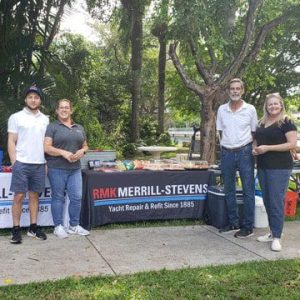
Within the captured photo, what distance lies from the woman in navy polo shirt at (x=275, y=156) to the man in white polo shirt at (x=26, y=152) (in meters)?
2.61

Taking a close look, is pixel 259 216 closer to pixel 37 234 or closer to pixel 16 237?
pixel 37 234

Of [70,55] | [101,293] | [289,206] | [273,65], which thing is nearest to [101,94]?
[70,55]

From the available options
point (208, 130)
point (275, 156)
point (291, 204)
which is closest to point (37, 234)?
point (275, 156)

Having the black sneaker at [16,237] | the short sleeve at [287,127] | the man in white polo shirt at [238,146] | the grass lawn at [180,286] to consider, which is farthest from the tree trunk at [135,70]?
the grass lawn at [180,286]

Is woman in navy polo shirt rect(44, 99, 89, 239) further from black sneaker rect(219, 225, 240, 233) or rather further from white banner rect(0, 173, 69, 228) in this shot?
black sneaker rect(219, 225, 240, 233)

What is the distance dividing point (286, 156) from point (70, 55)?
10.2 metres

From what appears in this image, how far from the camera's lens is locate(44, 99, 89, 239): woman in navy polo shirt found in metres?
5.47

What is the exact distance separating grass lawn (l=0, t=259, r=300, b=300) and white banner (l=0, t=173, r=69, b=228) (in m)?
1.99

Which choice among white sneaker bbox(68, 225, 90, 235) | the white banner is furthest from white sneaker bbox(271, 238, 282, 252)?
the white banner

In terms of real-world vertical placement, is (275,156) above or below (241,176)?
above

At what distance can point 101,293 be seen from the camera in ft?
12.7

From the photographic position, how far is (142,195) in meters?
6.39

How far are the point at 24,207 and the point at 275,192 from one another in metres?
3.20

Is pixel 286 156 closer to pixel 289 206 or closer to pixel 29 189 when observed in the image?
pixel 289 206
